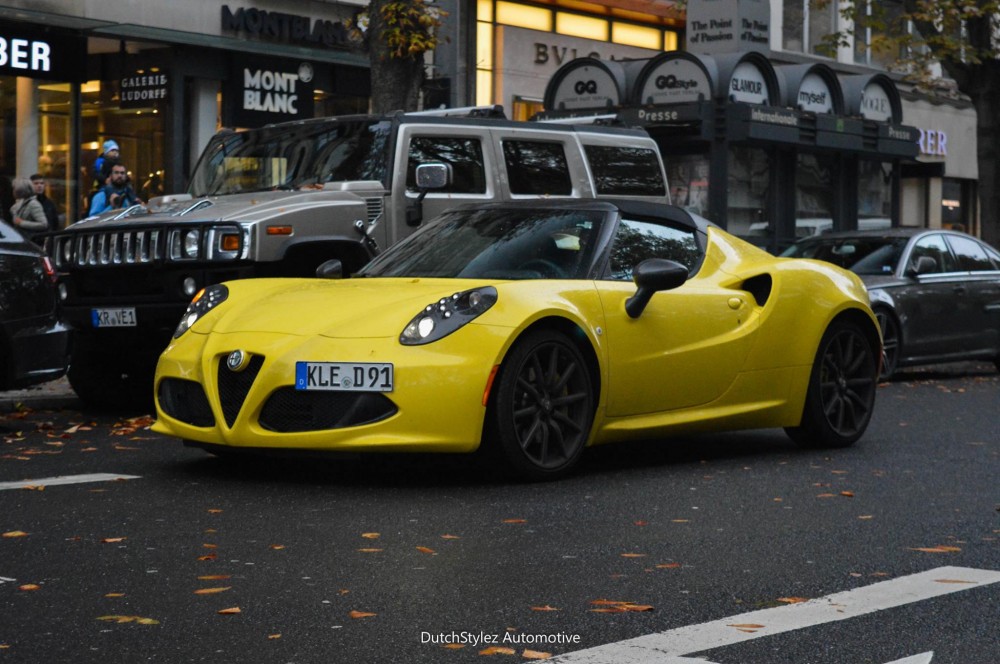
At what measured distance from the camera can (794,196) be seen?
843 inches

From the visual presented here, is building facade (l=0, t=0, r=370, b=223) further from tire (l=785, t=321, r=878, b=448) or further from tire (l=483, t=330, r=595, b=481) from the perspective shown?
tire (l=483, t=330, r=595, b=481)

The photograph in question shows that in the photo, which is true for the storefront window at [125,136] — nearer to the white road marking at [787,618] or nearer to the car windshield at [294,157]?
the car windshield at [294,157]

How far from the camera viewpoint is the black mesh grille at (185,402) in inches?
300

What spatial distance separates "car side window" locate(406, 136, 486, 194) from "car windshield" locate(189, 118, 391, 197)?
0.21 m

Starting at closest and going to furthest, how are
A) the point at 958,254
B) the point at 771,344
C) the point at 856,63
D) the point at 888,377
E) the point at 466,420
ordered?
the point at 466,420 → the point at 771,344 → the point at 888,377 → the point at 958,254 → the point at 856,63

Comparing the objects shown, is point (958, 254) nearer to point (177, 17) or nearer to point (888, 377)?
point (888, 377)

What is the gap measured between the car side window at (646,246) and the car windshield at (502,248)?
0.14m

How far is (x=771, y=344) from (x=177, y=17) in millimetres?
14571

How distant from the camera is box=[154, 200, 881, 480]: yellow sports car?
730 cm

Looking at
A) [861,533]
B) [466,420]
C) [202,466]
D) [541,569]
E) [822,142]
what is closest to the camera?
[541,569]

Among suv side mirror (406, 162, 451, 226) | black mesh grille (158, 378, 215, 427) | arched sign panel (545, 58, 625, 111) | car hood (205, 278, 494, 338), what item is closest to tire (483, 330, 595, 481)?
car hood (205, 278, 494, 338)

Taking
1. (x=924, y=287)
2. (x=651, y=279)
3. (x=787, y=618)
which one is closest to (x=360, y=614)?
(x=787, y=618)

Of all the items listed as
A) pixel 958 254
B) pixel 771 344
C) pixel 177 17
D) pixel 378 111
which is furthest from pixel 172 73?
pixel 771 344

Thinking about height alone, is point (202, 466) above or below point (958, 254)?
below
